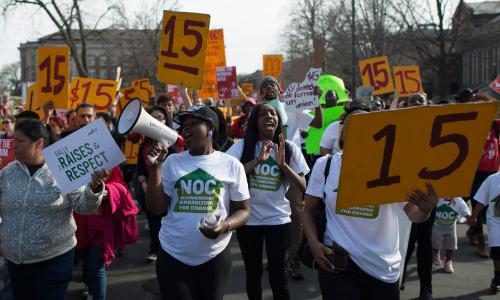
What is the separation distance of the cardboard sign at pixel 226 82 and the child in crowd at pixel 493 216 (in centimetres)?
533

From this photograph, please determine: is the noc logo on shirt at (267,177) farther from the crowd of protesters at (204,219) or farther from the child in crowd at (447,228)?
the child in crowd at (447,228)

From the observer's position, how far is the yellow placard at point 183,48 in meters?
6.49

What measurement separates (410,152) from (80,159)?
1995mm

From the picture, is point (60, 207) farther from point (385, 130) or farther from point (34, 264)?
point (385, 130)

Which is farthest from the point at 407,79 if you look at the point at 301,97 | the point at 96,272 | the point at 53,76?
the point at 96,272

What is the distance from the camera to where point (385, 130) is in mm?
2711

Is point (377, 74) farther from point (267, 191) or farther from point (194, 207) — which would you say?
point (194, 207)

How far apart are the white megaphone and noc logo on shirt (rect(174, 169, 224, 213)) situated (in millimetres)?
268

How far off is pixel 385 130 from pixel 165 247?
5.18ft

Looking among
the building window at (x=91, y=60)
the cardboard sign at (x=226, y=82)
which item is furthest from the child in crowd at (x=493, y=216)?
the building window at (x=91, y=60)

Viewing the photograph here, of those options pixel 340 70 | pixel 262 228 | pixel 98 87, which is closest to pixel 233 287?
pixel 262 228

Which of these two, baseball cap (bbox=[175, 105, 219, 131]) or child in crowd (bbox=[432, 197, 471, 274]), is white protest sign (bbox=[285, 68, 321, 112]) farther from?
baseball cap (bbox=[175, 105, 219, 131])

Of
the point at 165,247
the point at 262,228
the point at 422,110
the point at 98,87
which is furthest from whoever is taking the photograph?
the point at 98,87

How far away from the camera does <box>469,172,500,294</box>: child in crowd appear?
580 cm
